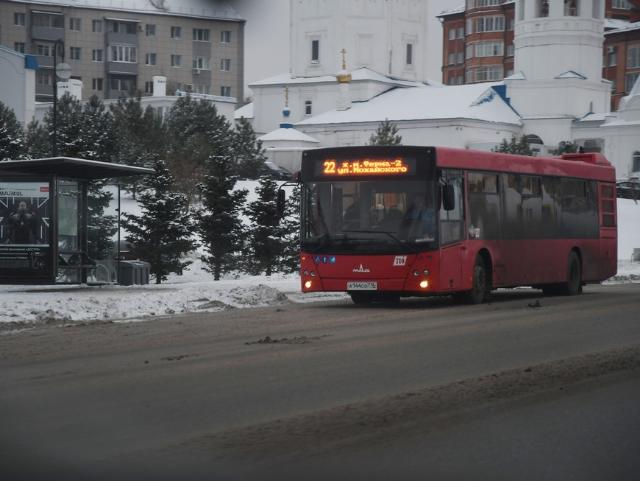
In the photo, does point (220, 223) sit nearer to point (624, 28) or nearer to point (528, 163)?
point (528, 163)

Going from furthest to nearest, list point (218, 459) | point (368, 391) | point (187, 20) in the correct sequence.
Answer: point (368, 391) < point (218, 459) < point (187, 20)

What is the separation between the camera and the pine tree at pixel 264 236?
180 feet

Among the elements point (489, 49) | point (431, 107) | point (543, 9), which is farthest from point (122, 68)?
point (543, 9)

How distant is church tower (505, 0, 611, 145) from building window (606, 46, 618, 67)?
3209 centimetres

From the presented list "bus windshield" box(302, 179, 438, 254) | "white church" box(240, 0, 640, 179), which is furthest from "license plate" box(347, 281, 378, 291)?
"white church" box(240, 0, 640, 179)

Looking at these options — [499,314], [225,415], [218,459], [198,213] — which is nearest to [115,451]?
[218,459]

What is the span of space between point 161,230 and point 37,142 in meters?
31.5

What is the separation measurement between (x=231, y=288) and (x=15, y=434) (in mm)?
15368

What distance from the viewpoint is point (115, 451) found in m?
7.80

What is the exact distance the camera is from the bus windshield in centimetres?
2125

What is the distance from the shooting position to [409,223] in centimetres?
2128

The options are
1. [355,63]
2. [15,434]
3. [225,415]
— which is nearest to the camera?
[15,434]

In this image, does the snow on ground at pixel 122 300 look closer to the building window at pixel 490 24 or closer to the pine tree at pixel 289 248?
the pine tree at pixel 289 248

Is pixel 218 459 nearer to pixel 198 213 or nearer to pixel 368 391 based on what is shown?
pixel 368 391
